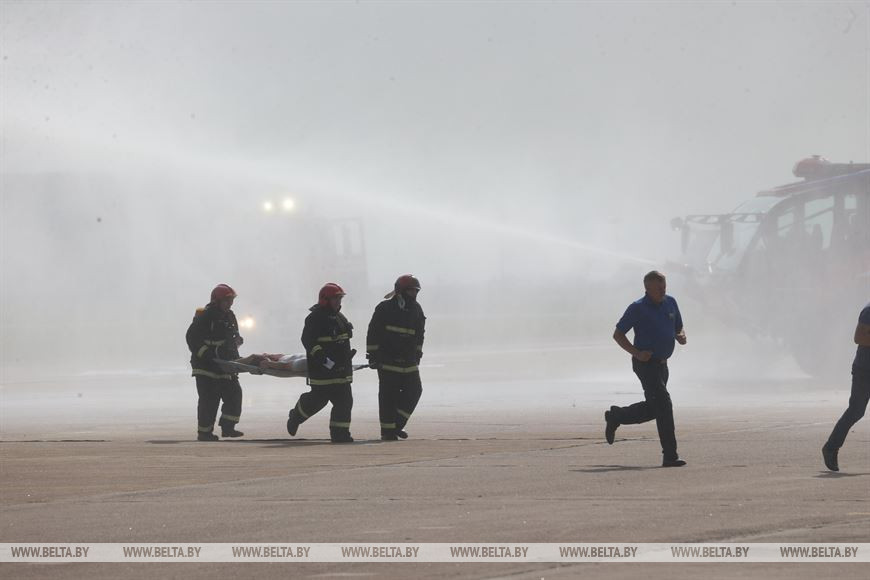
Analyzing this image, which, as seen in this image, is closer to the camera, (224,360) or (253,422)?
(224,360)

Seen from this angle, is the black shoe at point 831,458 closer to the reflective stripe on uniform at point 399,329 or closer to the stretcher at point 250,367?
the reflective stripe on uniform at point 399,329

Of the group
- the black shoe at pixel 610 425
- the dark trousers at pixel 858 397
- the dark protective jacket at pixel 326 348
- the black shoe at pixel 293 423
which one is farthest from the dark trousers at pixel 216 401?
the dark trousers at pixel 858 397

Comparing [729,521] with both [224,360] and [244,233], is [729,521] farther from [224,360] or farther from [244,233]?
[244,233]

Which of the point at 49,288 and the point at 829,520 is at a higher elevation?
the point at 49,288

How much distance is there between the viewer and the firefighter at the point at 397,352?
48.0ft

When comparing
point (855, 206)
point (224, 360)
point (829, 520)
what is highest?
point (855, 206)

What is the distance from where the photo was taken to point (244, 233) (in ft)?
148

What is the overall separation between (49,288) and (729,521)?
1742 inches

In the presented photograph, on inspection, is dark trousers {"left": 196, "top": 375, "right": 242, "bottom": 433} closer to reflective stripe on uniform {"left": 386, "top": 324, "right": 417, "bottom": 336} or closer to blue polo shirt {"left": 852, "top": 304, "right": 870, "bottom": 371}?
reflective stripe on uniform {"left": 386, "top": 324, "right": 417, "bottom": 336}

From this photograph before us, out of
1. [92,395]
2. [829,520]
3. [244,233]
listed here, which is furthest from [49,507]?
[244,233]

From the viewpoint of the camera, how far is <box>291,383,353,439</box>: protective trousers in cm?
1430

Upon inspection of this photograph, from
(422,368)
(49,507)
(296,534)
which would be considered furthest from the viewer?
(422,368)

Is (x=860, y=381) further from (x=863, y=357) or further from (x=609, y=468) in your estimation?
(x=609, y=468)

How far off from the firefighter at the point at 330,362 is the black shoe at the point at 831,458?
5072 mm
